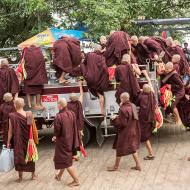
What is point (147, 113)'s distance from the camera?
11.0 m

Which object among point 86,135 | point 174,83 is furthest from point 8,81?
point 174,83

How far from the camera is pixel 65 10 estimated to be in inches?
735

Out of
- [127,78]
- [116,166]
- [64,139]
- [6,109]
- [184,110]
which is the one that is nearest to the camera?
[64,139]

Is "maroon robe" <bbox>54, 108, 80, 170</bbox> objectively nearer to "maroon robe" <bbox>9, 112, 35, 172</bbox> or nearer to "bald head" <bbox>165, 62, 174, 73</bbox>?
"maroon robe" <bbox>9, 112, 35, 172</bbox>

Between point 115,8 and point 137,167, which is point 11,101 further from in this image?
point 115,8

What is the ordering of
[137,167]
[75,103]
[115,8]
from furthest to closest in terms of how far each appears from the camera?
[115,8] → [75,103] → [137,167]

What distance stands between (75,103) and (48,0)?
797cm

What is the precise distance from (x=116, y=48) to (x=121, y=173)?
10.7ft

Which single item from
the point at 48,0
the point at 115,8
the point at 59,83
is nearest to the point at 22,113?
the point at 59,83

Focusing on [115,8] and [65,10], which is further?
[65,10]

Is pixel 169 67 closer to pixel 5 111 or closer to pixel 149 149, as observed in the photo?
pixel 149 149

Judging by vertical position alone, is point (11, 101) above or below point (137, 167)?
above

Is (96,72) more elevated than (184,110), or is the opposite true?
(96,72)

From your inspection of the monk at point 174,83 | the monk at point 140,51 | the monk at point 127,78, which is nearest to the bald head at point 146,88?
the monk at point 127,78
